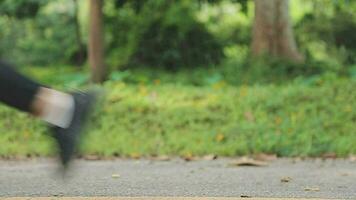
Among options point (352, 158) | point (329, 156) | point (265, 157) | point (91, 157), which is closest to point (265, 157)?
point (265, 157)

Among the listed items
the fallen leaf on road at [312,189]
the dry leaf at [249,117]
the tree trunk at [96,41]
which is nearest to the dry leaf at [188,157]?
the dry leaf at [249,117]

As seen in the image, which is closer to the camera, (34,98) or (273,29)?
(34,98)

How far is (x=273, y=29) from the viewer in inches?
514

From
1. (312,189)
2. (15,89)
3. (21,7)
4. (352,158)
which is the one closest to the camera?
(15,89)

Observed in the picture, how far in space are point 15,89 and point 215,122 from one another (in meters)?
6.85

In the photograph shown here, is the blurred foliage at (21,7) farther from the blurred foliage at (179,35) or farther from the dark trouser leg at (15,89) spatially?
the dark trouser leg at (15,89)

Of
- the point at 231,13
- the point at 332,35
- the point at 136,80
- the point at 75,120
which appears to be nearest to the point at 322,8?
the point at 332,35

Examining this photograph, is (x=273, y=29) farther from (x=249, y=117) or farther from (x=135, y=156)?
(x=135, y=156)

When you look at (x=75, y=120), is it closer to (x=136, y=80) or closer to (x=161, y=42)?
(x=136, y=80)

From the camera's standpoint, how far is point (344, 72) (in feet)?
43.1

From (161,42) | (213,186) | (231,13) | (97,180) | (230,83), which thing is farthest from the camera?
(231,13)

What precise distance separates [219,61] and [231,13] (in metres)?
2.58

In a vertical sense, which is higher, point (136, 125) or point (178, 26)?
point (178, 26)

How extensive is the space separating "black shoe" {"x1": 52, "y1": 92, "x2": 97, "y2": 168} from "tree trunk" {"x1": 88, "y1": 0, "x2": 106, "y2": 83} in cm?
908
